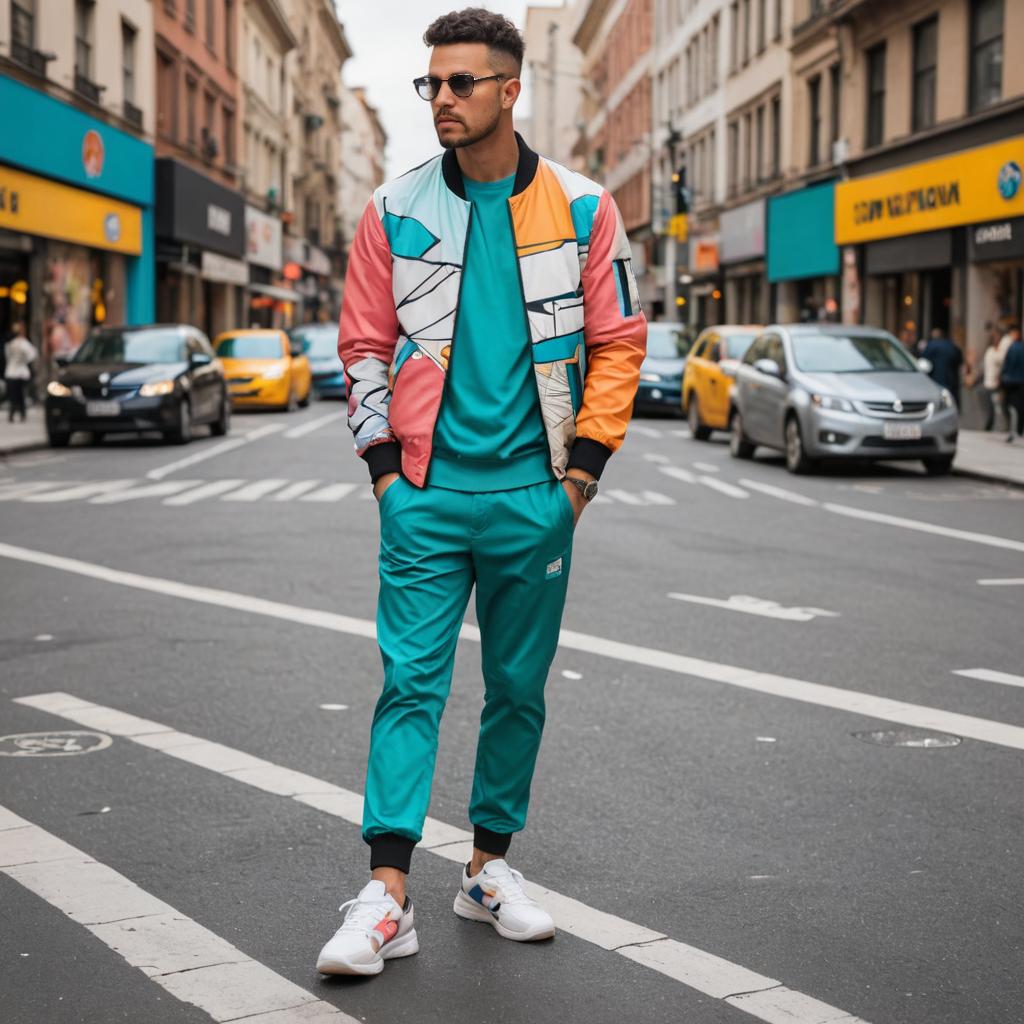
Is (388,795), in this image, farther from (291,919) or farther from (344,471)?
(344,471)

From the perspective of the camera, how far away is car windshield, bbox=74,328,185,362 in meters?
22.7

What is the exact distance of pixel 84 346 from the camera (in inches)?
910

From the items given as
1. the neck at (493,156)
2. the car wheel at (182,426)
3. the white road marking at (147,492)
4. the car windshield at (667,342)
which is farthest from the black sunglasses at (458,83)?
the car windshield at (667,342)

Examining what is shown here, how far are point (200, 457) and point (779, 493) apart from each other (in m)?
7.57

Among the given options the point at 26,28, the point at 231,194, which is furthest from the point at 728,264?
the point at 26,28

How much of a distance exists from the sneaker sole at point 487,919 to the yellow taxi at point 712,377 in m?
18.4

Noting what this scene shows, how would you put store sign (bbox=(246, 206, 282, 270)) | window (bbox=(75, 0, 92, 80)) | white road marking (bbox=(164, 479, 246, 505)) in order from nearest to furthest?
1. white road marking (bbox=(164, 479, 246, 505))
2. window (bbox=(75, 0, 92, 80))
3. store sign (bbox=(246, 206, 282, 270))

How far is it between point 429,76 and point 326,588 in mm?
6287

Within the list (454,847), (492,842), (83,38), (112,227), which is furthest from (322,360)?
(492,842)

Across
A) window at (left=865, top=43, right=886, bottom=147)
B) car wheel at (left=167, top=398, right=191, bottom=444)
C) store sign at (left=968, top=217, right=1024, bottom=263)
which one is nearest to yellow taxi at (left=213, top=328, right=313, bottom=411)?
car wheel at (left=167, top=398, right=191, bottom=444)

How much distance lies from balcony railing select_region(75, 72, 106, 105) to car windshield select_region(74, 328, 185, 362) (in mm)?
11092

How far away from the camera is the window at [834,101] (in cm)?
3722

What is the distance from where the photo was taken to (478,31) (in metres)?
3.75

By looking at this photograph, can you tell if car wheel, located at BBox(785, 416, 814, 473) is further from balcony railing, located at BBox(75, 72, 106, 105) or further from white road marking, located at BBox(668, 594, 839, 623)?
balcony railing, located at BBox(75, 72, 106, 105)
